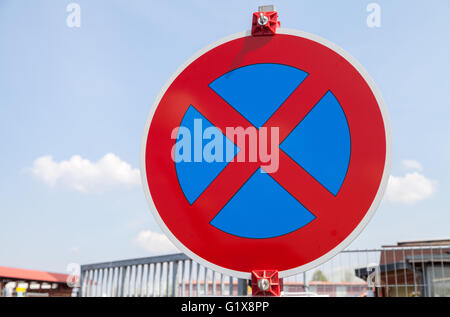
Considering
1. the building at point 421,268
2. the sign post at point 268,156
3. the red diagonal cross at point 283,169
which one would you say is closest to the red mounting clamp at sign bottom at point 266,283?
the sign post at point 268,156

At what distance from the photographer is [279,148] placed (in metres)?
0.94

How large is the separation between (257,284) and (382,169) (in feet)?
1.27

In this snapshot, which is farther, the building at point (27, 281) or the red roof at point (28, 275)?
the red roof at point (28, 275)

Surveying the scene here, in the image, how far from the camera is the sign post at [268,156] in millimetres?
919

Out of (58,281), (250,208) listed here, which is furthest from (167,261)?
(58,281)

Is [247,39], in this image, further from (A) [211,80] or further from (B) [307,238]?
(B) [307,238]

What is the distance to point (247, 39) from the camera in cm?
105

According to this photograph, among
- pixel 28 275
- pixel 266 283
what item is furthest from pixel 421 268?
pixel 28 275

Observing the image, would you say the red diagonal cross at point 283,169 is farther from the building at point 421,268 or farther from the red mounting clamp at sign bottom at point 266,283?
the building at point 421,268

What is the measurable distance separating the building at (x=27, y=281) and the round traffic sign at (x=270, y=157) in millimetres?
3187

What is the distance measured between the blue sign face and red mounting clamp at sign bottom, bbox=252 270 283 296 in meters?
0.08

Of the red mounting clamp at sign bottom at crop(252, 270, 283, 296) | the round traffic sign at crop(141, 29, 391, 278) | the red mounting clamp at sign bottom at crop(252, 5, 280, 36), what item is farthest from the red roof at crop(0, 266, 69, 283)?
the red mounting clamp at sign bottom at crop(252, 5, 280, 36)

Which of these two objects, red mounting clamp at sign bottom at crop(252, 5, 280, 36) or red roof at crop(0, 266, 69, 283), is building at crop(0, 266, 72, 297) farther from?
red mounting clamp at sign bottom at crop(252, 5, 280, 36)
